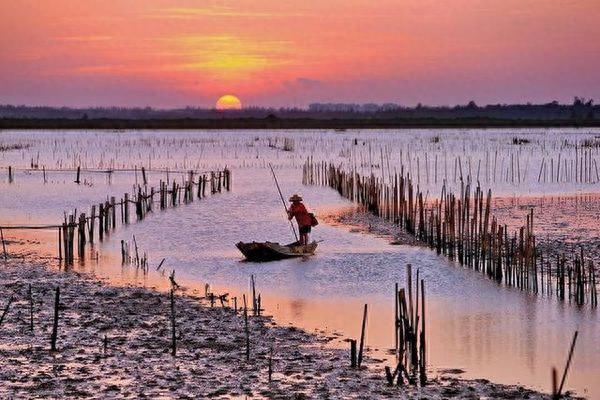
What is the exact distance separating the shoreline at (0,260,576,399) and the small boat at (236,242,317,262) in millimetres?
4377

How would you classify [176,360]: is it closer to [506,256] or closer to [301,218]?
[506,256]

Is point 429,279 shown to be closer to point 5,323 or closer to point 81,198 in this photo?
point 5,323

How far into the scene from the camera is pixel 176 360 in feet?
32.3

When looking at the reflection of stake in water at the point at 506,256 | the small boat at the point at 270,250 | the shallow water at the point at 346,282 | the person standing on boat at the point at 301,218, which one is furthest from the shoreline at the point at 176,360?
the person standing on boat at the point at 301,218

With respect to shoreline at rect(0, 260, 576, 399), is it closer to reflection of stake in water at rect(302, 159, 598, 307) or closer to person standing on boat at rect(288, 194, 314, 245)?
reflection of stake in water at rect(302, 159, 598, 307)

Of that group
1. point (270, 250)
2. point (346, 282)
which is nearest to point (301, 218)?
point (270, 250)

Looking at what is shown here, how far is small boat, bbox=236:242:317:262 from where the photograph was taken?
58.4 ft

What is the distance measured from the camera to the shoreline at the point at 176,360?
8750 millimetres

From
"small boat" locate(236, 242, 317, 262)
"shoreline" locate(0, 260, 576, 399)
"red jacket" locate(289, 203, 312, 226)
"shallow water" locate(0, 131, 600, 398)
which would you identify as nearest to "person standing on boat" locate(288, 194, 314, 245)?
"red jacket" locate(289, 203, 312, 226)

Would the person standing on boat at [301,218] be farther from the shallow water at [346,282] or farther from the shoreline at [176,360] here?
the shoreline at [176,360]

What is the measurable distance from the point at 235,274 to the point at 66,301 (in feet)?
13.0

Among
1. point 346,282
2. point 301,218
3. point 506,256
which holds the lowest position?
point 346,282

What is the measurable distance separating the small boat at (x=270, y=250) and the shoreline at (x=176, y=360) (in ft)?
14.4

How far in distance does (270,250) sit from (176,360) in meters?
8.24
